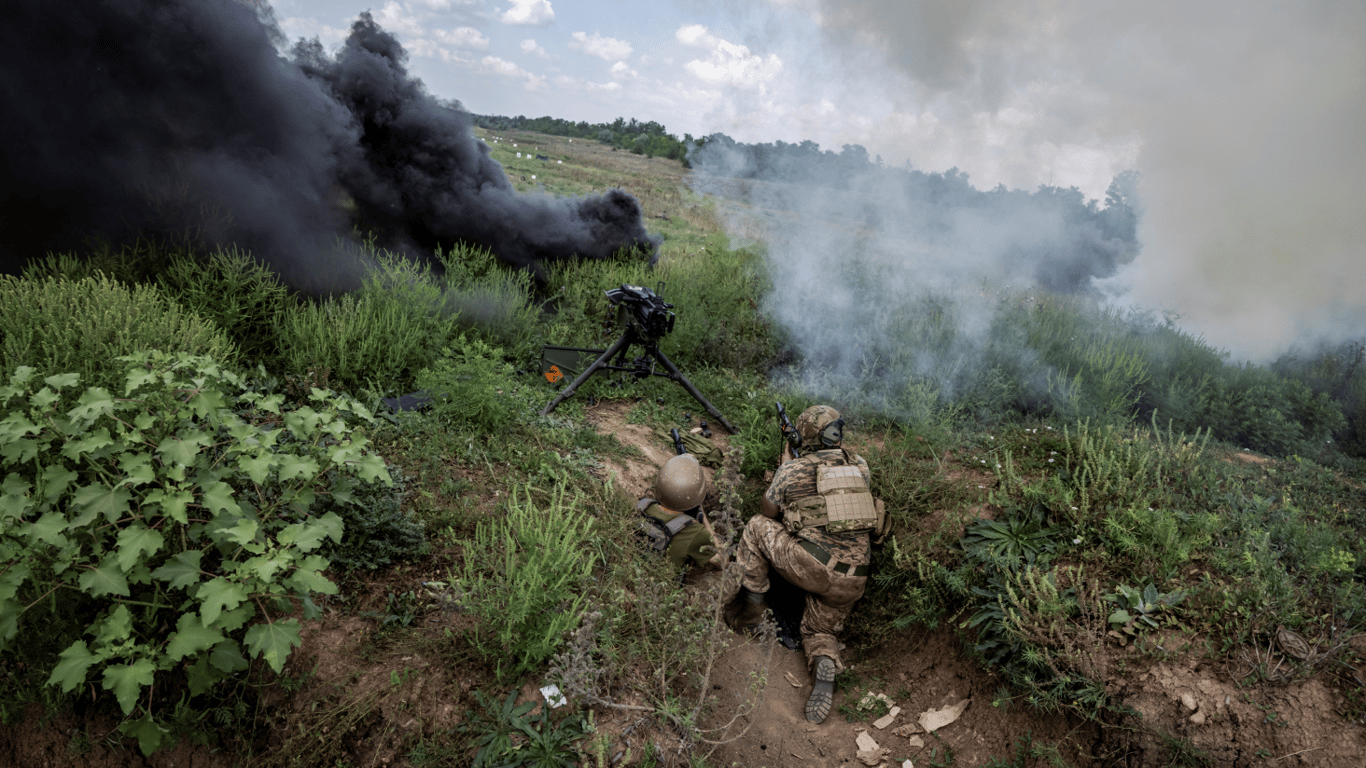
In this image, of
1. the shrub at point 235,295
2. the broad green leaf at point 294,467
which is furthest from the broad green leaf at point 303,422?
the shrub at point 235,295

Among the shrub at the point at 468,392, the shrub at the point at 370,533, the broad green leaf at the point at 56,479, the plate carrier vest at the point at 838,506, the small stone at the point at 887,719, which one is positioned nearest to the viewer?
the broad green leaf at the point at 56,479

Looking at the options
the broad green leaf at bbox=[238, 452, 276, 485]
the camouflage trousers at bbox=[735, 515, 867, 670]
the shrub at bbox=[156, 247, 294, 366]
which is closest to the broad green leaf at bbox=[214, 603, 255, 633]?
the broad green leaf at bbox=[238, 452, 276, 485]

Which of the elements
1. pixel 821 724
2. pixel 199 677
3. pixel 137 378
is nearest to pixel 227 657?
pixel 199 677

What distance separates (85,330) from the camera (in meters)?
3.41

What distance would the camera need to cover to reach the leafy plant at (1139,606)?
308 centimetres

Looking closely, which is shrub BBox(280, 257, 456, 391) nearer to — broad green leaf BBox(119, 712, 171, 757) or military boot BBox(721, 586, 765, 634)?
broad green leaf BBox(119, 712, 171, 757)

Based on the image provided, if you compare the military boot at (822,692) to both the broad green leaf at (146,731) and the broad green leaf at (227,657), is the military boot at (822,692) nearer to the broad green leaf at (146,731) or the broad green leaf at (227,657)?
the broad green leaf at (227,657)

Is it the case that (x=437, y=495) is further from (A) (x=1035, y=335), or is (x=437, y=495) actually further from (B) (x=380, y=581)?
(A) (x=1035, y=335)

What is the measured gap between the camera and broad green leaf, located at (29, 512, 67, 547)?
1.87m

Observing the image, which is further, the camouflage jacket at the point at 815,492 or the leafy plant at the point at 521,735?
the camouflage jacket at the point at 815,492

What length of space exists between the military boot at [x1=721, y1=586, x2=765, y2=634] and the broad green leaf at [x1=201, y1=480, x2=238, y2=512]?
329 cm

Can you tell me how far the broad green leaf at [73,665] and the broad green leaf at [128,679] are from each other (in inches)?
2.6

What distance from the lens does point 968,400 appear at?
597 centimetres

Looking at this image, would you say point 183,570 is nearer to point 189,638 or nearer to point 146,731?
point 189,638
